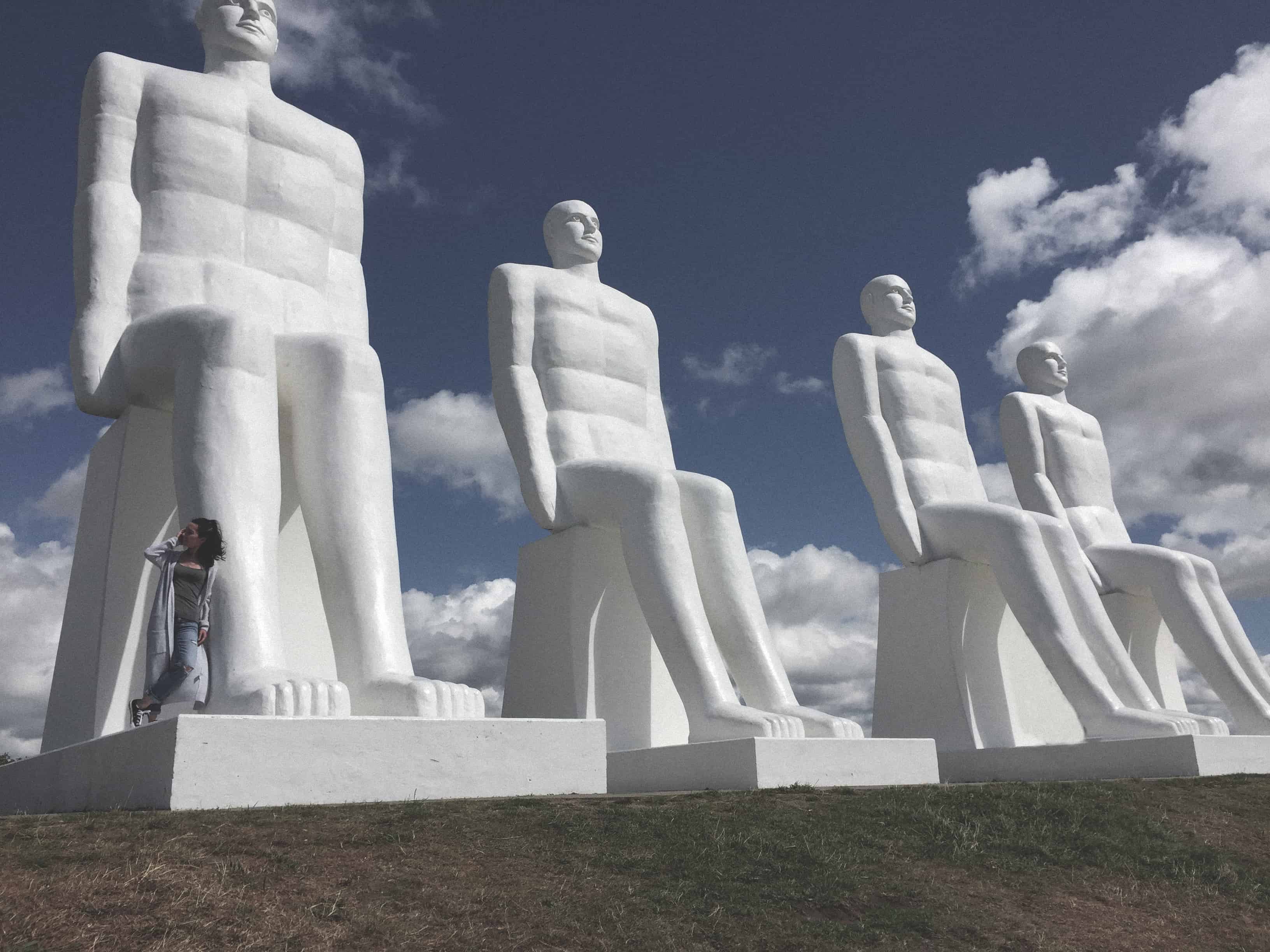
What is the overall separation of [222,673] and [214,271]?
2.79 m

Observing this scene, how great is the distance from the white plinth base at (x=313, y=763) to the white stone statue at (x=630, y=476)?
1.70 m

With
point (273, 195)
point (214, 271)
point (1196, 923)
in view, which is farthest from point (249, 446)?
point (1196, 923)

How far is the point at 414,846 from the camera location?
423 cm

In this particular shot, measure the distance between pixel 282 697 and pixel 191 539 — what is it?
975 millimetres

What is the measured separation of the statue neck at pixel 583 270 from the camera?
1003cm

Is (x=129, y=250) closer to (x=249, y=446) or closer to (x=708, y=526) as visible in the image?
(x=249, y=446)

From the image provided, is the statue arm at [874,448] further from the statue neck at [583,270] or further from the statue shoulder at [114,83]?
the statue shoulder at [114,83]

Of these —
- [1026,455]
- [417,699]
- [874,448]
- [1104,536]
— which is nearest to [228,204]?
[417,699]

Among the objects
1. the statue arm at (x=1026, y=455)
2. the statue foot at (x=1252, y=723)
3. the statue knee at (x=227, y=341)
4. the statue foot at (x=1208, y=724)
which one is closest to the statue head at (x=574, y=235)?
the statue knee at (x=227, y=341)

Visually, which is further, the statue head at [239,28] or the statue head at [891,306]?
the statue head at [891,306]

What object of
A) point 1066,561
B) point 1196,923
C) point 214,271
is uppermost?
point 214,271

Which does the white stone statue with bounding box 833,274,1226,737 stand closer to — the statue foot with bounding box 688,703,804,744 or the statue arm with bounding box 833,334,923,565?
the statue arm with bounding box 833,334,923,565

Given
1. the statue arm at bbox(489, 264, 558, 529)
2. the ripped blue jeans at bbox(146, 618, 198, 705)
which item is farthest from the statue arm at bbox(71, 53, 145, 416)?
the statue arm at bbox(489, 264, 558, 529)

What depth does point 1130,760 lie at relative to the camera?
8.50 metres
